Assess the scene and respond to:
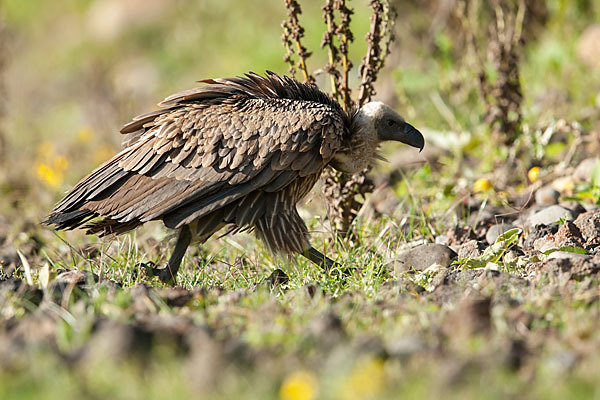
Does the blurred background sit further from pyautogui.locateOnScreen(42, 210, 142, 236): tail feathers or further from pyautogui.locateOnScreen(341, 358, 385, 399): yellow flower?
pyautogui.locateOnScreen(341, 358, 385, 399): yellow flower

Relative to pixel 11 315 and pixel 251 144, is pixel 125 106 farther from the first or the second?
pixel 11 315

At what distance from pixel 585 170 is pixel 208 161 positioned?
10.7 ft

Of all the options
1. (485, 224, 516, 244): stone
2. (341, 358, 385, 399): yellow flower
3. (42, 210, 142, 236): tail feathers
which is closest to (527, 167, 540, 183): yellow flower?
(485, 224, 516, 244): stone

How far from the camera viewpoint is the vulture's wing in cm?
467

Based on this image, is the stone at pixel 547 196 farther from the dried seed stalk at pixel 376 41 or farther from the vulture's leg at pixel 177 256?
the vulture's leg at pixel 177 256

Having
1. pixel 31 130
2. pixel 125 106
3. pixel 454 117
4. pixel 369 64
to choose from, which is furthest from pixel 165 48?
pixel 369 64

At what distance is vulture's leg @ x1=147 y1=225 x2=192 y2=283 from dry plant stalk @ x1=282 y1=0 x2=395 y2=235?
109cm

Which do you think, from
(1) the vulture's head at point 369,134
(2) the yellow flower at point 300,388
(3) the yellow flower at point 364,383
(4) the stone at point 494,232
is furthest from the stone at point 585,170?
(2) the yellow flower at point 300,388

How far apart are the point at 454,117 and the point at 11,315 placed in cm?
508

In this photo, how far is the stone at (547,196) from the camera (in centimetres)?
581

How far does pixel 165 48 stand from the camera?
14727 millimetres

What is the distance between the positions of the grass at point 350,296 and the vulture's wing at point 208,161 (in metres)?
0.39

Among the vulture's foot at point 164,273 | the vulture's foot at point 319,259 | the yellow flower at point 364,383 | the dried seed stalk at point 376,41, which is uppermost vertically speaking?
the dried seed stalk at point 376,41

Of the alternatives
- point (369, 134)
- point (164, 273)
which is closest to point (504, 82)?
point (369, 134)
